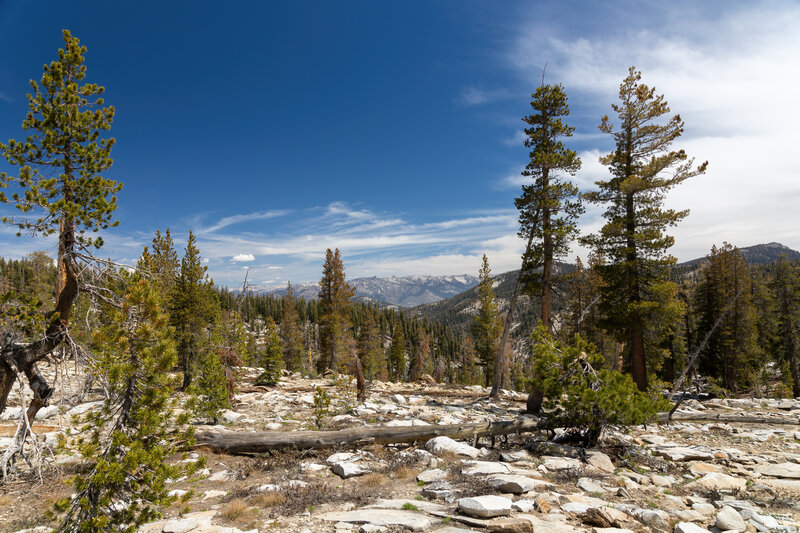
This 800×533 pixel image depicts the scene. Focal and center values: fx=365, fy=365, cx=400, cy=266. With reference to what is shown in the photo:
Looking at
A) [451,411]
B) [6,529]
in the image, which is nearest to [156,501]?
[6,529]

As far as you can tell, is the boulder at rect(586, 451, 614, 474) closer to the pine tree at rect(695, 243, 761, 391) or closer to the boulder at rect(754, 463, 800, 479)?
the boulder at rect(754, 463, 800, 479)

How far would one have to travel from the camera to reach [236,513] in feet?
19.9

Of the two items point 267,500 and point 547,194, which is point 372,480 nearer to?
point 267,500

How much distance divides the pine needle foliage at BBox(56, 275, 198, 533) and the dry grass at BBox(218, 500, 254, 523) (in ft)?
4.77

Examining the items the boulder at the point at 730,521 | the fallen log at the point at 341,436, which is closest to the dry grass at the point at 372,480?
the fallen log at the point at 341,436

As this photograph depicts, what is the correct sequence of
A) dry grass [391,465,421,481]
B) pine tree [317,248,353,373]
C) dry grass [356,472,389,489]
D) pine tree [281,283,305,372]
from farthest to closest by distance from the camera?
pine tree [281,283,305,372] → pine tree [317,248,353,373] → dry grass [391,465,421,481] → dry grass [356,472,389,489]

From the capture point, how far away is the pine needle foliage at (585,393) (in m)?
9.23

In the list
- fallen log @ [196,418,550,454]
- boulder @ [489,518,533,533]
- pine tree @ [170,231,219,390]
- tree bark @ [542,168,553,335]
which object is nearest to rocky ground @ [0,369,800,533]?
boulder @ [489,518,533,533]

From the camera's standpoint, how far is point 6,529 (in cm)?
596

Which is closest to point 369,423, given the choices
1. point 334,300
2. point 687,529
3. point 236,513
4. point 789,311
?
point 236,513

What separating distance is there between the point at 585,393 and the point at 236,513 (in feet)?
26.6

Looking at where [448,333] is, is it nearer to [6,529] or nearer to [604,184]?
[604,184]

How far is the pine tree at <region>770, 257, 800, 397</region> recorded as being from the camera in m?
27.2

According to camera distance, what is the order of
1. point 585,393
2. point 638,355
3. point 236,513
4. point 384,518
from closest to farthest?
point 384,518
point 236,513
point 585,393
point 638,355
